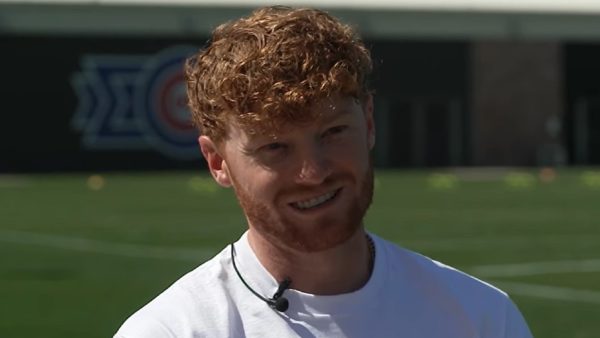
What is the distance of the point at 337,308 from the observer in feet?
9.80

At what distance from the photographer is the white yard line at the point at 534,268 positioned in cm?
1639

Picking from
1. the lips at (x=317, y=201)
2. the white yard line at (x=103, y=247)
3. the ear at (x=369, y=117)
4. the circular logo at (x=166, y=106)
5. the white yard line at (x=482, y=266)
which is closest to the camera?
the lips at (x=317, y=201)

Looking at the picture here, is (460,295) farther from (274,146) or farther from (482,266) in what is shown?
(482,266)

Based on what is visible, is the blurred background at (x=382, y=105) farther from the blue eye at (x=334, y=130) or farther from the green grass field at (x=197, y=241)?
the blue eye at (x=334, y=130)

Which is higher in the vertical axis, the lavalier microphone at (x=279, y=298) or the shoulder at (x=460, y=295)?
the lavalier microphone at (x=279, y=298)

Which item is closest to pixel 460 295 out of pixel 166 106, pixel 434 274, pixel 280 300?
pixel 434 274

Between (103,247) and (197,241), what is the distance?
48.0 inches

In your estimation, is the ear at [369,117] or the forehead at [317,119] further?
the ear at [369,117]

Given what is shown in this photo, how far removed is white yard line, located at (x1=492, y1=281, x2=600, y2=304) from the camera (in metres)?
14.4

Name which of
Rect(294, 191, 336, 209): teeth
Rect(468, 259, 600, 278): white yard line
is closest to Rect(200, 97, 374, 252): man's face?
Rect(294, 191, 336, 209): teeth

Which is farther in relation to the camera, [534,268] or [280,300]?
[534,268]

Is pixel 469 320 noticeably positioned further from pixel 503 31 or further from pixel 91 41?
pixel 503 31

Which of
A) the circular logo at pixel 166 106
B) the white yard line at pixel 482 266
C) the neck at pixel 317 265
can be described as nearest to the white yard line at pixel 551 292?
the white yard line at pixel 482 266

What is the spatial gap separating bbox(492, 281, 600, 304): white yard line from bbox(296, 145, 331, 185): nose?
38.2 ft
